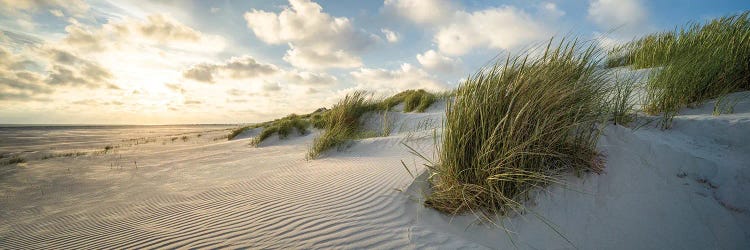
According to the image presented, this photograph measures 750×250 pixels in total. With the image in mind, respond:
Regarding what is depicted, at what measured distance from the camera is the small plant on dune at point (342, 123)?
19.3 feet

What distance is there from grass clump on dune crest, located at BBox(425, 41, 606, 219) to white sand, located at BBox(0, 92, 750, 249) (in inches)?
6.2

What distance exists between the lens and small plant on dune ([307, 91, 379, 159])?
5.87 m

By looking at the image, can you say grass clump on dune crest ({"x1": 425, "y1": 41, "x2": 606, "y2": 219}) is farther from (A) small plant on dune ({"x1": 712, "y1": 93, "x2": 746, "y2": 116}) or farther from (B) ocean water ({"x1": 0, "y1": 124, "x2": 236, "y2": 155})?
(B) ocean water ({"x1": 0, "y1": 124, "x2": 236, "y2": 155})

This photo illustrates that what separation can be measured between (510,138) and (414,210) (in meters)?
0.97

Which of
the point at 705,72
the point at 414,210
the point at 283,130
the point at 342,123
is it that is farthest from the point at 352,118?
the point at 705,72

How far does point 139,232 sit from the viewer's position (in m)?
2.70

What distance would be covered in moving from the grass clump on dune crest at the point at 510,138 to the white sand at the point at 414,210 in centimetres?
16

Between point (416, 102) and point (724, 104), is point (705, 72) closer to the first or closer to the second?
point (724, 104)

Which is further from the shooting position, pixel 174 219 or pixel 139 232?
pixel 174 219

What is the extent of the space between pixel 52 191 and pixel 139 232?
12.6 feet

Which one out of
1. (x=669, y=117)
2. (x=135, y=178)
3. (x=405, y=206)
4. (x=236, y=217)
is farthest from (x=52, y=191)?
(x=669, y=117)

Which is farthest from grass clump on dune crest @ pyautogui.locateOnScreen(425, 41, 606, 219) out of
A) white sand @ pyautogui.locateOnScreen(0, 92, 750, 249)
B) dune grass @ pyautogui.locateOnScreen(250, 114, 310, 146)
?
dune grass @ pyautogui.locateOnScreen(250, 114, 310, 146)

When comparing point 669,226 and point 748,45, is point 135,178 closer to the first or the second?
point 669,226

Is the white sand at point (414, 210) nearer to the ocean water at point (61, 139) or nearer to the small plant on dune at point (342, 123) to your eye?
the small plant on dune at point (342, 123)
